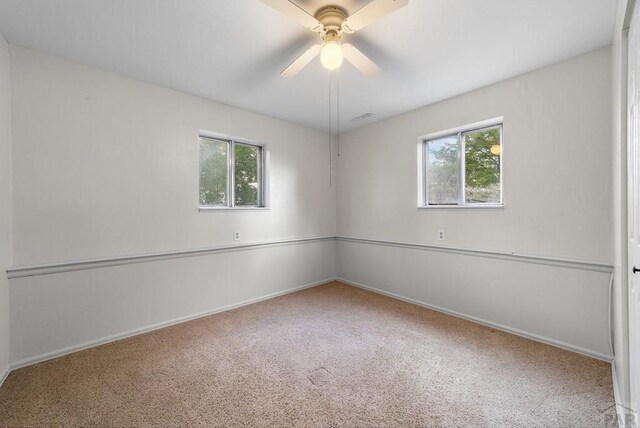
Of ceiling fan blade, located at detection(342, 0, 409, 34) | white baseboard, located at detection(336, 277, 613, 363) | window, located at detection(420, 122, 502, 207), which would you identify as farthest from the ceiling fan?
white baseboard, located at detection(336, 277, 613, 363)

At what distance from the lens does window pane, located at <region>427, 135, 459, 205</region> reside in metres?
3.26

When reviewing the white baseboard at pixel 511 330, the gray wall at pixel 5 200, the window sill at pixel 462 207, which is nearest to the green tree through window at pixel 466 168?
the window sill at pixel 462 207

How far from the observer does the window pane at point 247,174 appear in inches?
140

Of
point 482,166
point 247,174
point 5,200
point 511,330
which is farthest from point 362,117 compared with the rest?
point 5,200

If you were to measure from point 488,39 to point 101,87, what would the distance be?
324cm

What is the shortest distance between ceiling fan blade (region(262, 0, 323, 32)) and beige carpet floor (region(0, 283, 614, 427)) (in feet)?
7.61

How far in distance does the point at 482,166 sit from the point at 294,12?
2464 millimetres

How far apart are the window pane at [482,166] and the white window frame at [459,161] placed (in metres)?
0.04

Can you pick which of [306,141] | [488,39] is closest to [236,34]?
[488,39]

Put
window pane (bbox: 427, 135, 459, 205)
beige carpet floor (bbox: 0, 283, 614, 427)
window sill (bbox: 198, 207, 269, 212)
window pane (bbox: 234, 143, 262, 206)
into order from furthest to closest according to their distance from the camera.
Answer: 1. window pane (bbox: 234, 143, 262, 206)
2. window pane (bbox: 427, 135, 459, 205)
3. window sill (bbox: 198, 207, 269, 212)
4. beige carpet floor (bbox: 0, 283, 614, 427)

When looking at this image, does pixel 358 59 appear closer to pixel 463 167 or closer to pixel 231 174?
pixel 463 167

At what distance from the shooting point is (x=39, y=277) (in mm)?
2195

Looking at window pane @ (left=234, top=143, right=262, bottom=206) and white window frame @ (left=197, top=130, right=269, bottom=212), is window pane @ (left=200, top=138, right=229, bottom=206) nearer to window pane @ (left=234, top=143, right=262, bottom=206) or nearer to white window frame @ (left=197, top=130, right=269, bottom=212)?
white window frame @ (left=197, top=130, right=269, bottom=212)

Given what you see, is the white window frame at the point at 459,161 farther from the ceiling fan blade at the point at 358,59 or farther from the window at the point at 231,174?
the window at the point at 231,174
